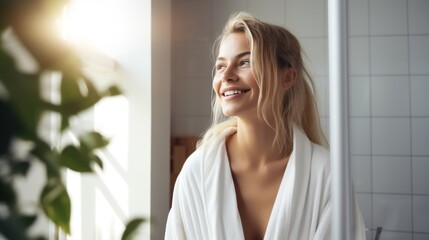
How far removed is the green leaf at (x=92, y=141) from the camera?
0.28 ft

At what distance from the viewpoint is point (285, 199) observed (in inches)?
29.8

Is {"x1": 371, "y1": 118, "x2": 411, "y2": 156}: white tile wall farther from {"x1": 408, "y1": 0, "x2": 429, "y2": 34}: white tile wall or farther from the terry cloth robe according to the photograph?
the terry cloth robe

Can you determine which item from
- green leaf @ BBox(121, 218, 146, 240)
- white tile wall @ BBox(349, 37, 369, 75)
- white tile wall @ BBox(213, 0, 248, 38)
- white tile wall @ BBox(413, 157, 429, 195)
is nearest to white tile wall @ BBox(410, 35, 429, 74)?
white tile wall @ BBox(349, 37, 369, 75)

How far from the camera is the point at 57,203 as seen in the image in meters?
0.08

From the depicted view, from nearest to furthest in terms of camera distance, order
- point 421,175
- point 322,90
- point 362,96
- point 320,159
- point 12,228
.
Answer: point 12,228 < point 320,159 < point 421,175 < point 362,96 < point 322,90

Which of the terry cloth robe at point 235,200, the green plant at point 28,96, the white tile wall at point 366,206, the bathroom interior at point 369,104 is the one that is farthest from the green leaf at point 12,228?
the white tile wall at point 366,206

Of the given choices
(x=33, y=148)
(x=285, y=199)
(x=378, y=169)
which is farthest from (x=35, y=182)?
(x=378, y=169)

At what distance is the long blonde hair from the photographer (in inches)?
31.4

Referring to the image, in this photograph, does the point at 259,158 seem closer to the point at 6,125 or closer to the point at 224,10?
the point at 6,125

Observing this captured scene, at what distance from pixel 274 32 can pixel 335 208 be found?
0.48 meters

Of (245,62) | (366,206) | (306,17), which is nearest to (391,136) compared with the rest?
(366,206)

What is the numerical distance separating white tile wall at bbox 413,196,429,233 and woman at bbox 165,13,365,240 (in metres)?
0.69

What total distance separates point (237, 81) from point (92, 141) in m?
0.72

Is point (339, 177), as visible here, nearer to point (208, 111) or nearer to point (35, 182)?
point (35, 182)
